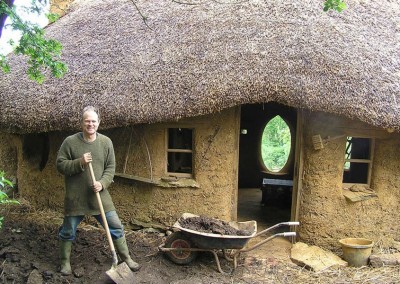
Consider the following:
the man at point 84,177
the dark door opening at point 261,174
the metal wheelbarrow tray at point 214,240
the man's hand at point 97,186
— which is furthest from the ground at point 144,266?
the dark door opening at point 261,174

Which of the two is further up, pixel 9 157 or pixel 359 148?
pixel 359 148

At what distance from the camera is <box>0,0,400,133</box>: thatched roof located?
5.04 m

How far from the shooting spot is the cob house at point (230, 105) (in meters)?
5.11

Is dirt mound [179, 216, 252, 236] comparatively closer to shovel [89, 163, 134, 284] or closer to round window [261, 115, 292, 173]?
shovel [89, 163, 134, 284]

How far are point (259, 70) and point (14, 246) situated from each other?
4.15 m

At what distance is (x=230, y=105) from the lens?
511cm

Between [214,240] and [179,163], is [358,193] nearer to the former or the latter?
[214,240]

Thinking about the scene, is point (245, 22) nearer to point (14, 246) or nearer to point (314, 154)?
point (314, 154)

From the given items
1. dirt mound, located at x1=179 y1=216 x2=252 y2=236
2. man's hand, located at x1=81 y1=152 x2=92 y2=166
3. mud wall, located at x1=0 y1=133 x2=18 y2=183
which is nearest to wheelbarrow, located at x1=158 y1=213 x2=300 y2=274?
dirt mound, located at x1=179 y1=216 x2=252 y2=236

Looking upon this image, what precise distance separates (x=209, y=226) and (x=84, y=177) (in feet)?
5.47

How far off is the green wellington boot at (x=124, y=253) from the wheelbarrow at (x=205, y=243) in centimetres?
37

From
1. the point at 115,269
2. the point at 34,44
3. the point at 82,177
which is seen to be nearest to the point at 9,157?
the point at 34,44

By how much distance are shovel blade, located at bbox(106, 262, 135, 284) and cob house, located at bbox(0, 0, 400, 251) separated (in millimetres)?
1733

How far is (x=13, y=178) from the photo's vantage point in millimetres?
7625
